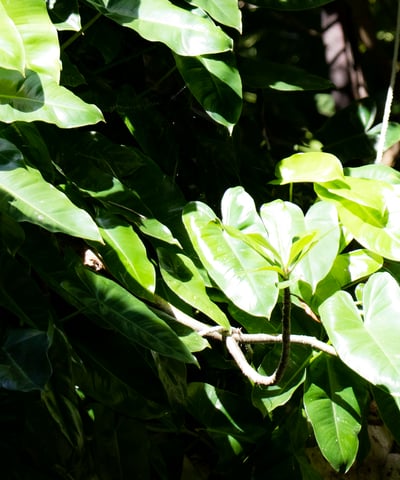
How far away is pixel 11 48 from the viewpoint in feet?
3.81

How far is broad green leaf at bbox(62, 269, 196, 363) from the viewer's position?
4.03ft

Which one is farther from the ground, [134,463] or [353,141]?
[353,141]

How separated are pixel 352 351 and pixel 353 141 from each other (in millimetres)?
991

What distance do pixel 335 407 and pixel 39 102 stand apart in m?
0.71

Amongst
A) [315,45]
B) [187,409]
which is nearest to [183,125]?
[187,409]

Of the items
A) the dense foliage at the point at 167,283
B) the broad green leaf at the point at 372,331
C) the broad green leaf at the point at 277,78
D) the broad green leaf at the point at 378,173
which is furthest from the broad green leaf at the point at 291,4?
the broad green leaf at the point at 372,331

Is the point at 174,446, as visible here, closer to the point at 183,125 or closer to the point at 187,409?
the point at 187,409

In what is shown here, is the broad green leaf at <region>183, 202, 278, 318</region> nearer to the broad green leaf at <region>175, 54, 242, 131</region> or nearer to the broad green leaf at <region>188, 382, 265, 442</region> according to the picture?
the broad green leaf at <region>175, 54, 242, 131</region>

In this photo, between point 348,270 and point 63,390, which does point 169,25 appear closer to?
point 348,270

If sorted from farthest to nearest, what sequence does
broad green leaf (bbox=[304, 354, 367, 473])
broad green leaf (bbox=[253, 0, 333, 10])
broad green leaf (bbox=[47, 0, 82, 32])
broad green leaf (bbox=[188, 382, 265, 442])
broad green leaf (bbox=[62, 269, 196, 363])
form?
broad green leaf (bbox=[253, 0, 333, 10])
broad green leaf (bbox=[188, 382, 265, 442])
broad green leaf (bbox=[47, 0, 82, 32])
broad green leaf (bbox=[304, 354, 367, 473])
broad green leaf (bbox=[62, 269, 196, 363])

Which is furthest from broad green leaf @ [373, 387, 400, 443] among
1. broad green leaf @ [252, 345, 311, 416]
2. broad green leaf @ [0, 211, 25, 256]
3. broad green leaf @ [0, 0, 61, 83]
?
broad green leaf @ [0, 0, 61, 83]

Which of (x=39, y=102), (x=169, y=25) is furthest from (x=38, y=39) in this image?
(x=169, y=25)

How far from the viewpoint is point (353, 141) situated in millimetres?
2092

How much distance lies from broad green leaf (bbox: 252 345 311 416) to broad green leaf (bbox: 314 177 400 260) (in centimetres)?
22
